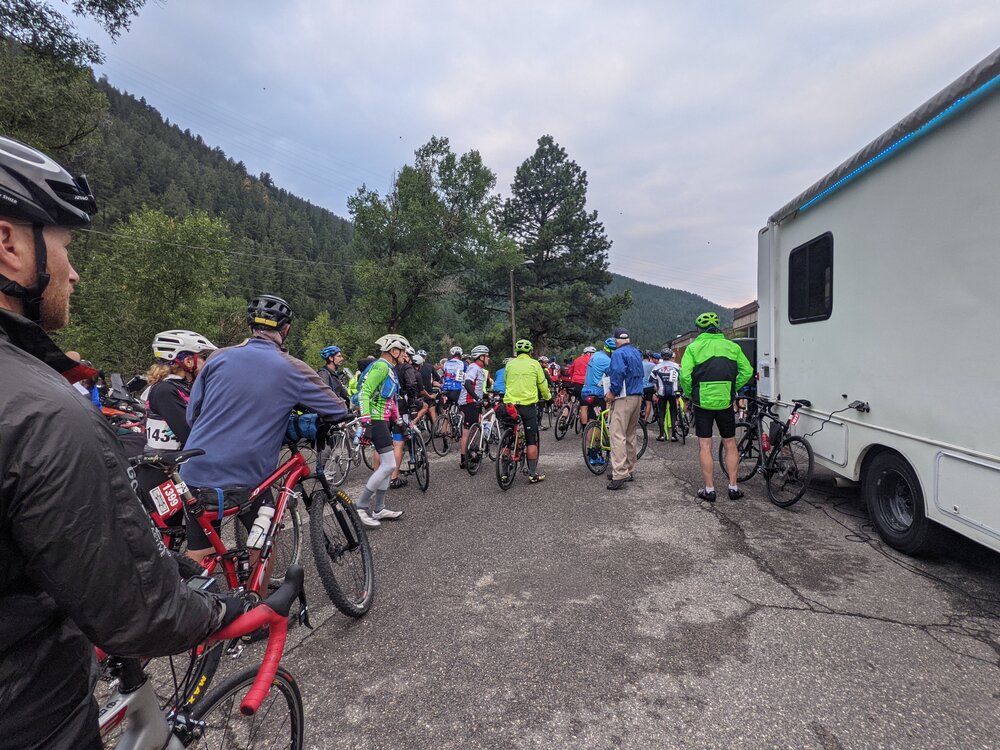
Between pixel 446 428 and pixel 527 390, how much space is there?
9.95ft

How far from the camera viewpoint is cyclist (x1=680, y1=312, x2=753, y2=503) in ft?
17.5

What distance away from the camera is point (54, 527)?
789 millimetres

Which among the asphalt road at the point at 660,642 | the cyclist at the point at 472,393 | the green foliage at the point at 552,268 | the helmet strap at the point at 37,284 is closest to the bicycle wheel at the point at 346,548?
the asphalt road at the point at 660,642

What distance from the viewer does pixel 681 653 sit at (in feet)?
9.00

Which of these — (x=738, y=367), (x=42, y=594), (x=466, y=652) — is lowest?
(x=466, y=652)

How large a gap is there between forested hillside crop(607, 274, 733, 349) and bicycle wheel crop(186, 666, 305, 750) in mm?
101484

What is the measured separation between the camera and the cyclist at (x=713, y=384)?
5328mm

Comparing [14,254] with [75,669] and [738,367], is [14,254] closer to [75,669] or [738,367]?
[75,669]

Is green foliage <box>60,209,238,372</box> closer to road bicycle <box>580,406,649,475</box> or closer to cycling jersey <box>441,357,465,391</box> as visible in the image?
cycling jersey <box>441,357,465,391</box>

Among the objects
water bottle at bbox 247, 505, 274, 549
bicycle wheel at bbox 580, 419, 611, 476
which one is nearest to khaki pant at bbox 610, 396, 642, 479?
bicycle wheel at bbox 580, 419, 611, 476

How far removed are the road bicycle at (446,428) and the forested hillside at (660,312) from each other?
3684 inches

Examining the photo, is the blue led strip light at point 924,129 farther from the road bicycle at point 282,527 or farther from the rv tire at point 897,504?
the road bicycle at point 282,527

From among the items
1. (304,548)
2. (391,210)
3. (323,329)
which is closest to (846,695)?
(304,548)

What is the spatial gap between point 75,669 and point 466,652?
226cm
